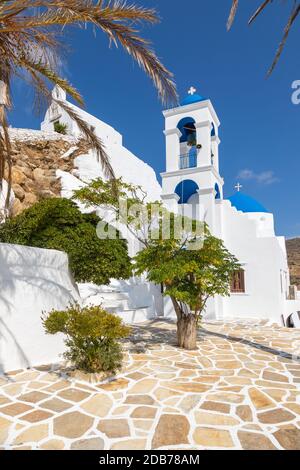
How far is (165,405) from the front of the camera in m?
4.89

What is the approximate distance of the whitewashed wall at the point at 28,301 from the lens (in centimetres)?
669

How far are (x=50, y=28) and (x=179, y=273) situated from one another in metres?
5.71

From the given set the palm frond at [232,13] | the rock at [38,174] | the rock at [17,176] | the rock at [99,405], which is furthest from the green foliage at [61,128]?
the rock at [99,405]

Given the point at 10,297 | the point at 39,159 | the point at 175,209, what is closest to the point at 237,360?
the point at 10,297

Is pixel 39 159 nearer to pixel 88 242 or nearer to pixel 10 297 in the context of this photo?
pixel 88 242

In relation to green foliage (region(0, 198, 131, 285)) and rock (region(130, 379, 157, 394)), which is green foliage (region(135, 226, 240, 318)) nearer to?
green foliage (region(0, 198, 131, 285))

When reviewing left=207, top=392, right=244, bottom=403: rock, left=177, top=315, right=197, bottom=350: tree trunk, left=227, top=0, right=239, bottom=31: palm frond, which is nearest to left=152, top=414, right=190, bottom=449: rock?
left=207, top=392, right=244, bottom=403: rock

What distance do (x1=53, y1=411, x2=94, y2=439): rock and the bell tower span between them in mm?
11417

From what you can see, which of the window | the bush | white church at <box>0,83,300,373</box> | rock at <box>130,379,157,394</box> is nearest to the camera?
rock at <box>130,379,157,394</box>

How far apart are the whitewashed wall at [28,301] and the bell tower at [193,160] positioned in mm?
8316

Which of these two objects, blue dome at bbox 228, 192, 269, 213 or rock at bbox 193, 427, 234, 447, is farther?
blue dome at bbox 228, 192, 269, 213

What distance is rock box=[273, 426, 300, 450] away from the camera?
367cm

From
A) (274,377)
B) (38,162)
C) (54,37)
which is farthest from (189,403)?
(38,162)

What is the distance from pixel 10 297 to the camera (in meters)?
6.79
